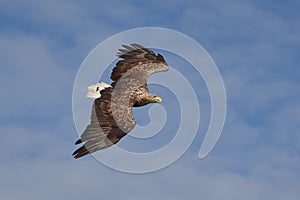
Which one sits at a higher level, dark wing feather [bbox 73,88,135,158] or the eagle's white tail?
the eagle's white tail

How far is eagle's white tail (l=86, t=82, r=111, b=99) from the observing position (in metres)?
43.0

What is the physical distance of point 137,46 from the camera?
47.2 m

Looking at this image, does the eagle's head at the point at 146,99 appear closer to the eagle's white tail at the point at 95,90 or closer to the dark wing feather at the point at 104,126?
the eagle's white tail at the point at 95,90

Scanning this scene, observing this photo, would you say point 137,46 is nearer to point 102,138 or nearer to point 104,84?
point 104,84

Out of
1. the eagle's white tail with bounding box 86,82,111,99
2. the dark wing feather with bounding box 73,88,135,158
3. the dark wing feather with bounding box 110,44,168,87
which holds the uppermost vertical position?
the dark wing feather with bounding box 110,44,168,87

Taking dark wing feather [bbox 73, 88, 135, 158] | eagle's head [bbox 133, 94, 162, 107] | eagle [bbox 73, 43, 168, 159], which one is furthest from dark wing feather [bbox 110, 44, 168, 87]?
dark wing feather [bbox 73, 88, 135, 158]

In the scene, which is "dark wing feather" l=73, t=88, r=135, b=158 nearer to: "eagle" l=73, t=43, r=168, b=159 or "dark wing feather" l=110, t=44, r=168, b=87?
"eagle" l=73, t=43, r=168, b=159

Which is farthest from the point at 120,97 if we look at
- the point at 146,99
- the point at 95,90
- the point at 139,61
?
the point at 139,61

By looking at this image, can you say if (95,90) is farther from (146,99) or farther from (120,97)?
(146,99)

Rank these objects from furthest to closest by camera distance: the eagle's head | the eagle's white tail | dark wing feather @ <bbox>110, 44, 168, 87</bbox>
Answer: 1. dark wing feather @ <bbox>110, 44, 168, 87</bbox>
2. the eagle's head
3. the eagle's white tail

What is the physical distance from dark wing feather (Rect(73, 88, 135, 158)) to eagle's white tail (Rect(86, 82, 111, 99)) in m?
1.53

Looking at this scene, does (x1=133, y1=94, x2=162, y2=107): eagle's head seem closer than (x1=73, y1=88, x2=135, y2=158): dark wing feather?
No

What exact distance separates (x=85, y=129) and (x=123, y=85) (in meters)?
7.74

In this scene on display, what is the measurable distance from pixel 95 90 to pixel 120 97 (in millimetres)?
2224
